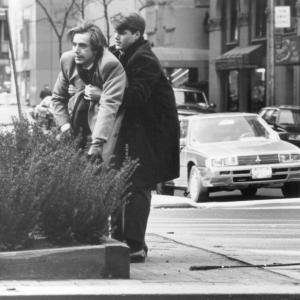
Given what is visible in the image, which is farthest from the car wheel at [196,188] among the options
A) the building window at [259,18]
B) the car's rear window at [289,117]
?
the building window at [259,18]

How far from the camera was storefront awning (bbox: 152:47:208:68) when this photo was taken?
53438 mm

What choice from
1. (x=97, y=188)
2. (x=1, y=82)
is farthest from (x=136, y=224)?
(x=1, y=82)

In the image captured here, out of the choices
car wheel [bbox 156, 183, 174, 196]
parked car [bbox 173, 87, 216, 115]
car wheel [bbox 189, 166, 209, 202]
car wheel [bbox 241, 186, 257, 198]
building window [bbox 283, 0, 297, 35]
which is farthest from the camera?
building window [bbox 283, 0, 297, 35]

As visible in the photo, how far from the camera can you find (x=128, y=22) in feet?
28.0

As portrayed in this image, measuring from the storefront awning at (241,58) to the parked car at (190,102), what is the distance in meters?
9.77

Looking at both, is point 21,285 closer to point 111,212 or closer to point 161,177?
point 111,212

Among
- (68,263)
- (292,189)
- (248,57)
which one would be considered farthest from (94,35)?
(248,57)

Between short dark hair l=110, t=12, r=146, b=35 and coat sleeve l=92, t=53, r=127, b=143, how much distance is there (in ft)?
0.96

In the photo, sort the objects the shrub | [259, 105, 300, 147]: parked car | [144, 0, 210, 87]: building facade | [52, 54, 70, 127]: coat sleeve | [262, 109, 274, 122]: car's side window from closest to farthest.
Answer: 1. the shrub
2. [52, 54, 70, 127]: coat sleeve
3. [259, 105, 300, 147]: parked car
4. [262, 109, 274, 122]: car's side window
5. [144, 0, 210, 87]: building facade

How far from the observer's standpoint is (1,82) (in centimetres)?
10981

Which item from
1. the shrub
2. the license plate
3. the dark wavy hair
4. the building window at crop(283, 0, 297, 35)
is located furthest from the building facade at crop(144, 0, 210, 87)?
the shrub

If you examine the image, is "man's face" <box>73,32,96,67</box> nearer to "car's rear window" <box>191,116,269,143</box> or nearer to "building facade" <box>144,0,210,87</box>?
"car's rear window" <box>191,116,269,143</box>

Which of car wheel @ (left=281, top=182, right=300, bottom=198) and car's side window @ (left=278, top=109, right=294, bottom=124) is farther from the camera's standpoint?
car's side window @ (left=278, top=109, right=294, bottom=124)

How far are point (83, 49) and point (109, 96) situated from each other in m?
0.44
